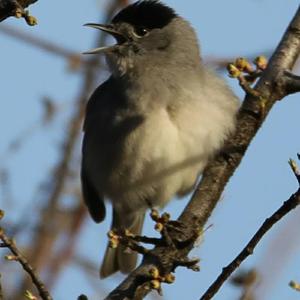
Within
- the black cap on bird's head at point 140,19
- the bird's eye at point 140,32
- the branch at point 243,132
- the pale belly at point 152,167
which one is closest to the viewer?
the branch at point 243,132

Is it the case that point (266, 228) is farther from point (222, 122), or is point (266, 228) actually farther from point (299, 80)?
point (222, 122)

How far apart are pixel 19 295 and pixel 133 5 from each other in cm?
216

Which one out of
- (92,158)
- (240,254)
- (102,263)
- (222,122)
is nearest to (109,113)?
(92,158)

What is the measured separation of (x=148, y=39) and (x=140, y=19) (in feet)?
0.52

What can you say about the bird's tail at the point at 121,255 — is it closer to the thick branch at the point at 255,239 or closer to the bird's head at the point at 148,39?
the bird's head at the point at 148,39

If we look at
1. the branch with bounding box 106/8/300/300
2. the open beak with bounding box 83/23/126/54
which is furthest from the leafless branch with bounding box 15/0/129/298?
the branch with bounding box 106/8/300/300

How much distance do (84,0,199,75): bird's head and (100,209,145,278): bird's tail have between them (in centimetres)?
111

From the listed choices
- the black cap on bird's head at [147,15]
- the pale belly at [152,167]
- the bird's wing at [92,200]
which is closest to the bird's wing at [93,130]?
the bird's wing at [92,200]

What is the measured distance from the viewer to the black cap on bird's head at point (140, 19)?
215 inches

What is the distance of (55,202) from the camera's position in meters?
4.93

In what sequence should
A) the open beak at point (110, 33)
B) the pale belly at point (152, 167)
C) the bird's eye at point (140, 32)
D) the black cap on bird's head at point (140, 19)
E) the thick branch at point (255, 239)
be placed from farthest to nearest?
the bird's eye at point (140, 32), the black cap on bird's head at point (140, 19), the open beak at point (110, 33), the pale belly at point (152, 167), the thick branch at point (255, 239)

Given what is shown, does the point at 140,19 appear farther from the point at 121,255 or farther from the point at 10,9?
the point at 10,9

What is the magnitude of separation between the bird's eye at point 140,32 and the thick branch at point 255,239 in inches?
116

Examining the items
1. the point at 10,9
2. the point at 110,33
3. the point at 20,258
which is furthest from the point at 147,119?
the point at 10,9
